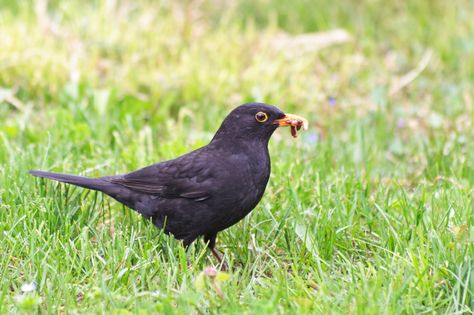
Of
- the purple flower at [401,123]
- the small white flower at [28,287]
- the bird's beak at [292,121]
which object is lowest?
the small white flower at [28,287]

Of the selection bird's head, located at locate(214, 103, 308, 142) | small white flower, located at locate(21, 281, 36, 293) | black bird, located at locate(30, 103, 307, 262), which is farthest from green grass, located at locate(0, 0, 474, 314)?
bird's head, located at locate(214, 103, 308, 142)

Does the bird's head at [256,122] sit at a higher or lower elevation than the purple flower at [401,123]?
higher

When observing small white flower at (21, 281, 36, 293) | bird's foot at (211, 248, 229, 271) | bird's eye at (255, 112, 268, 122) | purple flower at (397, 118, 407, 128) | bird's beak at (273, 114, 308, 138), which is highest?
bird's eye at (255, 112, 268, 122)

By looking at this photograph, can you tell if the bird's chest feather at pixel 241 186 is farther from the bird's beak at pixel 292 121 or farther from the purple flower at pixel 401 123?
the purple flower at pixel 401 123

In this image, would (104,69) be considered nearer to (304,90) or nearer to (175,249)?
(304,90)

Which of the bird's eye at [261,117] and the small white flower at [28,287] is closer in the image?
the small white flower at [28,287]

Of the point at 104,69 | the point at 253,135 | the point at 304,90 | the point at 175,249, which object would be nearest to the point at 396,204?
the point at 253,135

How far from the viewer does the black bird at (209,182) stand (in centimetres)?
428

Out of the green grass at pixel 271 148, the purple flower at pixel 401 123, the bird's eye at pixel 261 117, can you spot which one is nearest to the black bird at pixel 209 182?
the bird's eye at pixel 261 117

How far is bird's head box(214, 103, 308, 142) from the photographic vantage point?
4551 millimetres

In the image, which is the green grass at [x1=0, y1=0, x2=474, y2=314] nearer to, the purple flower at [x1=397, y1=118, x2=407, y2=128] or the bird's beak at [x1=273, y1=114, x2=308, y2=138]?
the purple flower at [x1=397, y1=118, x2=407, y2=128]

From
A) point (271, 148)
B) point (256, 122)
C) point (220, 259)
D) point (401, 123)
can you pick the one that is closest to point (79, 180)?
point (220, 259)

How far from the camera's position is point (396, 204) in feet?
15.4

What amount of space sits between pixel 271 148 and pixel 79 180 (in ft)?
5.90
